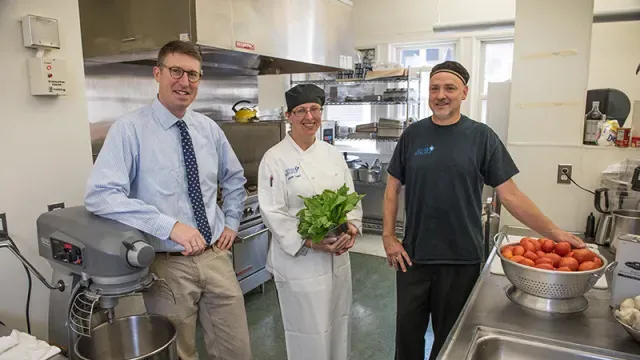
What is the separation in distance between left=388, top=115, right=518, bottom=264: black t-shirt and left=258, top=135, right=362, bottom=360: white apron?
441 mm

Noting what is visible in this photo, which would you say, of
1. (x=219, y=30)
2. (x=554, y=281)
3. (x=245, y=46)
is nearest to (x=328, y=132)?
(x=245, y=46)

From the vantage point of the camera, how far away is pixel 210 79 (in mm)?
3807

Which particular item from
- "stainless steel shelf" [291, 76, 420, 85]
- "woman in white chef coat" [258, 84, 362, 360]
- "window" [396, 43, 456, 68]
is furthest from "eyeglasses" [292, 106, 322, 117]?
"window" [396, 43, 456, 68]

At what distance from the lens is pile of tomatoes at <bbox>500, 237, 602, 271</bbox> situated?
1.41 m

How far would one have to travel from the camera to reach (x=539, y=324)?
1341 millimetres

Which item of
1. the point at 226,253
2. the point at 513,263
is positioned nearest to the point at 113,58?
the point at 226,253

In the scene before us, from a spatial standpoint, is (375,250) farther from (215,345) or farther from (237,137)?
(215,345)

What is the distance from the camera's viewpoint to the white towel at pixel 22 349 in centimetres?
130

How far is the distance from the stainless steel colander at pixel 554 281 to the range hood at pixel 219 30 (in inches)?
72.8

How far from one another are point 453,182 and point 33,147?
1.70 m

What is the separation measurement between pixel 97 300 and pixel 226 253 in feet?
2.01

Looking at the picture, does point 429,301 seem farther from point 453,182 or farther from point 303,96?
point 303,96

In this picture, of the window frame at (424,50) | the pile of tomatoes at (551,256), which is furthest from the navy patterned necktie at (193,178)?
the window frame at (424,50)

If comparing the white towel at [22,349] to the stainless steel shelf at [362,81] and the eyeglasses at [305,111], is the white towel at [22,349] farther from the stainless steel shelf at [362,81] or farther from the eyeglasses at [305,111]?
the stainless steel shelf at [362,81]
